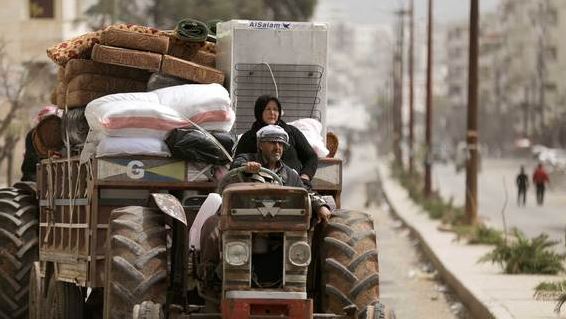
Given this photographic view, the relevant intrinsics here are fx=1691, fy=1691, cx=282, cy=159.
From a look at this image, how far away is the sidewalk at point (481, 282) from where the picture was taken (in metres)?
17.5

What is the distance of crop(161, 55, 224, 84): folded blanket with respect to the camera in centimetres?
1421

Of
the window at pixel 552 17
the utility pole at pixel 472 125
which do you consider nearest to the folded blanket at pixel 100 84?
the utility pole at pixel 472 125

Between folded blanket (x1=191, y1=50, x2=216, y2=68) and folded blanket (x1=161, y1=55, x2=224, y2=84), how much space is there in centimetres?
59

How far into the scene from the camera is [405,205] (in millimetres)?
57594

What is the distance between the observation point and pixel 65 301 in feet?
47.1

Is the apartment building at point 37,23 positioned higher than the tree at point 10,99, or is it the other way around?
the apartment building at point 37,23

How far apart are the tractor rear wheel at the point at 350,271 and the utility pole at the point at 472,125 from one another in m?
25.1

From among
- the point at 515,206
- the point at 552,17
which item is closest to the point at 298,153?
the point at 515,206

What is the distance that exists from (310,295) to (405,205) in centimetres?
4602

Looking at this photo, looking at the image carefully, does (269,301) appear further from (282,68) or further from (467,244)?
(467,244)

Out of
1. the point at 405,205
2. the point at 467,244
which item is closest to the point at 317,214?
the point at 467,244

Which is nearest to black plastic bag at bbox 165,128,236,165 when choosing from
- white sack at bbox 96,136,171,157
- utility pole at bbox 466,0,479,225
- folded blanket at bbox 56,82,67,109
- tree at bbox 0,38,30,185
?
white sack at bbox 96,136,171,157

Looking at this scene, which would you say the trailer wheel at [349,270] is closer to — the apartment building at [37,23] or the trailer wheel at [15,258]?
the trailer wheel at [15,258]

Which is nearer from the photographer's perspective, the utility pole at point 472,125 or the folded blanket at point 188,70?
the folded blanket at point 188,70
